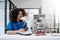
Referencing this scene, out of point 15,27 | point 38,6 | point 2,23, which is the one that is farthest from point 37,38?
point 38,6

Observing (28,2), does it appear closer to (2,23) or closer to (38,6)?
(38,6)

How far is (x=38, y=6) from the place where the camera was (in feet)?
18.7

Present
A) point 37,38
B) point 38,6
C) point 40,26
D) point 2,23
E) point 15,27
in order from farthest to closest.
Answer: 1. point 38,6
2. point 2,23
3. point 15,27
4. point 40,26
5. point 37,38

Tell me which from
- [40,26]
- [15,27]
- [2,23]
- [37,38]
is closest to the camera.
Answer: [37,38]

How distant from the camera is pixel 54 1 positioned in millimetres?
4340

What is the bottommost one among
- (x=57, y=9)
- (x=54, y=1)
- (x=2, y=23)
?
(x=2, y=23)

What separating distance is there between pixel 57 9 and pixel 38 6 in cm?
147

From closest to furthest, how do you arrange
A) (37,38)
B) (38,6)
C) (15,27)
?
(37,38), (15,27), (38,6)

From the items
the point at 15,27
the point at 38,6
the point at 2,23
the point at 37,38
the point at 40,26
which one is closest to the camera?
the point at 37,38

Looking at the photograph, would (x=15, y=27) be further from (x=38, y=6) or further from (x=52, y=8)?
(x=38, y=6)

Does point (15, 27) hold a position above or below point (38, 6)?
below

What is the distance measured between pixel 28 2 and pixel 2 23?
7.13 feet

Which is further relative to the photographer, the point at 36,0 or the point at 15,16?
the point at 36,0

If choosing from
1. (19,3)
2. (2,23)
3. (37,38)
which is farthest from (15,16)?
(19,3)
